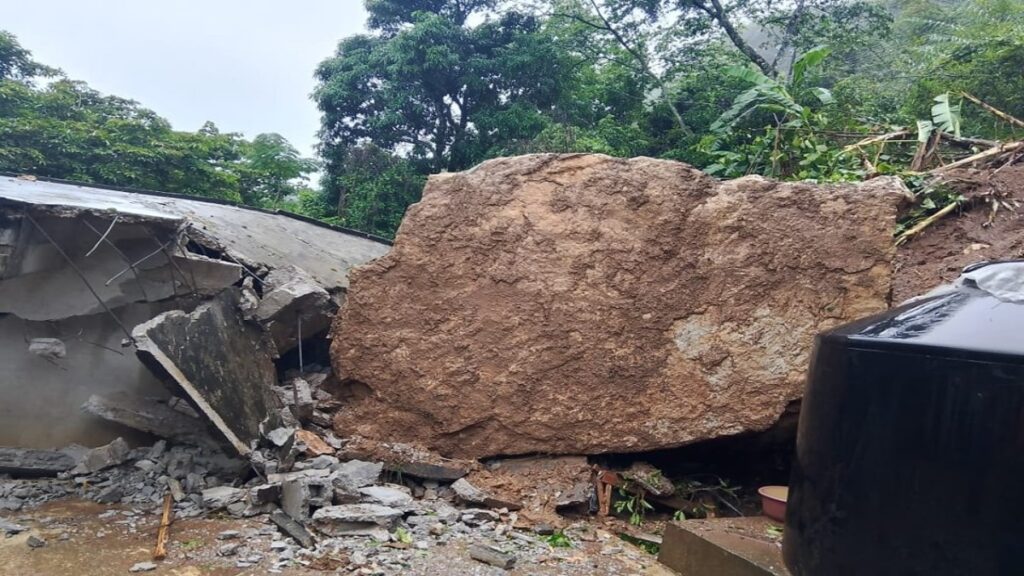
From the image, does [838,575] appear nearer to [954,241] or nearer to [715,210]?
[715,210]

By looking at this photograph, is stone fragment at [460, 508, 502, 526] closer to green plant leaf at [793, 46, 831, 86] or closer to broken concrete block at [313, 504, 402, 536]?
broken concrete block at [313, 504, 402, 536]

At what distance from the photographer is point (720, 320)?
4.77m

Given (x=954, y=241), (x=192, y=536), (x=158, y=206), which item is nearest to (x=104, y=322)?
(x=158, y=206)

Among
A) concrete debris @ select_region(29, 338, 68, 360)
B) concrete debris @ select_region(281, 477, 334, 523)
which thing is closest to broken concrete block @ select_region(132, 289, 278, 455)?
A: concrete debris @ select_region(281, 477, 334, 523)

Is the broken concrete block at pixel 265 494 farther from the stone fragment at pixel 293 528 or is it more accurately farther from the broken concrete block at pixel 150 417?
the broken concrete block at pixel 150 417

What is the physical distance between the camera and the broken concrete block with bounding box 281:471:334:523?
4094mm

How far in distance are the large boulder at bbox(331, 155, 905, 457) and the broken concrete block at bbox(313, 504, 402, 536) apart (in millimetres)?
1051

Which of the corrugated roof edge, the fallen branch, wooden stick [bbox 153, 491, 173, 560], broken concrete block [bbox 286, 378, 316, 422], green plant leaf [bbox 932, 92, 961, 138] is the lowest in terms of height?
wooden stick [bbox 153, 491, 173, 560]

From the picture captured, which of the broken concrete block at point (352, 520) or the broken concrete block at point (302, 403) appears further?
the broken concrete block at point (302, 403)

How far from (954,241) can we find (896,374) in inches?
168

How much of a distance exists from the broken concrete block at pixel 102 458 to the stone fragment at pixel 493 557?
258 centimetres

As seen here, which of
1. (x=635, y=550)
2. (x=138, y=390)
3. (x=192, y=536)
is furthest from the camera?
(x=138, y=390)

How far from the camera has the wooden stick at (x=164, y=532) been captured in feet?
11.9

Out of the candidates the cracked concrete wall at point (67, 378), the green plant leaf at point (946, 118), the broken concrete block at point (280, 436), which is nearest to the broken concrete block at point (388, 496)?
the broken concrete block at point (280, 436)
